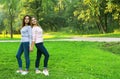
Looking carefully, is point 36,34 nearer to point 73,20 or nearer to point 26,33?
point 26,33

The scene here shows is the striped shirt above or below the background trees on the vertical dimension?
above

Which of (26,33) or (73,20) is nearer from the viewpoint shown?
(26,33)

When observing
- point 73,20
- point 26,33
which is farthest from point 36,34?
point 73,20

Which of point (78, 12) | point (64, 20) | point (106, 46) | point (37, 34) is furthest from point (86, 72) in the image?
point (64, 20)

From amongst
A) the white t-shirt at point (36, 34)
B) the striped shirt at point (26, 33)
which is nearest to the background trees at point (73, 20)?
the striped shirt at point (26, 33)

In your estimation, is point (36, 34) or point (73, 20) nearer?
point (36, 34)

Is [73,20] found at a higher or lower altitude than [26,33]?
lower

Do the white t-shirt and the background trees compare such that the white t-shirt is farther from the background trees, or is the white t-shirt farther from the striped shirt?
the background trees

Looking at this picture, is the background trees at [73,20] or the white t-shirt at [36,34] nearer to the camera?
the white t-shirt at [36,34]

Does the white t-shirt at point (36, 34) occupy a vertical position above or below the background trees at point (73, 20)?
above

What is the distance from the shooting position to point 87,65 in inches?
535

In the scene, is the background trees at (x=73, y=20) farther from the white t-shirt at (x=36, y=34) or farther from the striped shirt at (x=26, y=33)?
the white t-shirt at (x=36, y=34)

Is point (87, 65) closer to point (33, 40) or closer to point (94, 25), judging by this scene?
point (33, 40)

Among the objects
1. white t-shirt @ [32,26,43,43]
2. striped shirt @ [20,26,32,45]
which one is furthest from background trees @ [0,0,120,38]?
white t-shirt @ [32,26,43,43]
